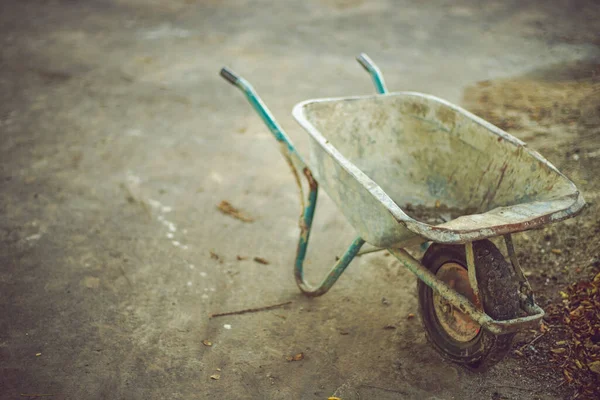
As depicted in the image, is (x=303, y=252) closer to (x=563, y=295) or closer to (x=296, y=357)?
(x=296, y=357)

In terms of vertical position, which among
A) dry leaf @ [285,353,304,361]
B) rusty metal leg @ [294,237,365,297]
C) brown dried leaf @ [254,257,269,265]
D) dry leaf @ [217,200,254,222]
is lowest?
dry leaf @ [217,200,254,222]

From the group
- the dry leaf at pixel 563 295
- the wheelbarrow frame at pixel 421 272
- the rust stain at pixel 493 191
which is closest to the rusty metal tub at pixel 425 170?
the rust stain at pixel 493 191

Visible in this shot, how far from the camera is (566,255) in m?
3.14

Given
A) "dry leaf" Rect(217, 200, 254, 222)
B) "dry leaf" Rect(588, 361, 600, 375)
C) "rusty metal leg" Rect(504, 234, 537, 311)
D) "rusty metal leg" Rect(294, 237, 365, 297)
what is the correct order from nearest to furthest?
1. "rusty metal leg" Rect(504, 234, 537, 311)
2. "dry leaf" Rect(588, 361, 600, 375)
3. "rusty metal leg" Rect(294, 237, 365, 297)
4. "dry leaf" Rect(217, 200, 254, 222)

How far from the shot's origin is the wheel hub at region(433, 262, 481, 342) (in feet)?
8.07

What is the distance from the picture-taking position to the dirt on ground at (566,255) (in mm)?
2521

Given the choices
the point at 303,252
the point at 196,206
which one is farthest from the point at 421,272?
the point at 196,206

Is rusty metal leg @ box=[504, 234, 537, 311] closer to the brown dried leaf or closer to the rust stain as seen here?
the rust stain

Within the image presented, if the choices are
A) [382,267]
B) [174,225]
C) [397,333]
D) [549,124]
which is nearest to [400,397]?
[397,333]

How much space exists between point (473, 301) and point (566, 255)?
1070mm

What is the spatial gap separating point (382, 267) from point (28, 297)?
209cm

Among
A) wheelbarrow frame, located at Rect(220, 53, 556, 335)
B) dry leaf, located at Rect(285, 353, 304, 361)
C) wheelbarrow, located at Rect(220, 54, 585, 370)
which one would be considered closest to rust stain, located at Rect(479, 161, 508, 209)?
wheelbarrow, located at Rect(220, 54, 585, 370)

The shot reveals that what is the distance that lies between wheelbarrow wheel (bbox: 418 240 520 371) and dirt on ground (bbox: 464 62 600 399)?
353 millimetres

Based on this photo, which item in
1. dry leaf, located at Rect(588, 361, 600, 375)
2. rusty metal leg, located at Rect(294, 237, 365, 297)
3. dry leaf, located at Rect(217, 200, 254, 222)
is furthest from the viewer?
dry leaf, located at Rect(217, 200, 254, 222)
